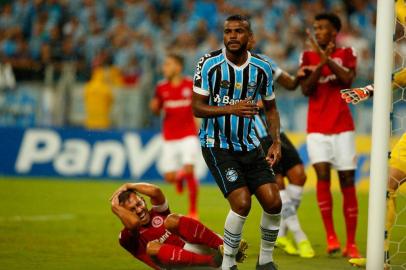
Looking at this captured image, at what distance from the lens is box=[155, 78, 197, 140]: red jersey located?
13.8 meters

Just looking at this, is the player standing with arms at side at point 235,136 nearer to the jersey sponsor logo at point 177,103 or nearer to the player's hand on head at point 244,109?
the player's hand on head at point 244,109

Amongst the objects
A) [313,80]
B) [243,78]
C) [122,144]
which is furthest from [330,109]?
[122,144]

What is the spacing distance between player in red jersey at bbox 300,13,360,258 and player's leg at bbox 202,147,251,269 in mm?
2203

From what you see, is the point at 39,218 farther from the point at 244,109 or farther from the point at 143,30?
the point at 143,30

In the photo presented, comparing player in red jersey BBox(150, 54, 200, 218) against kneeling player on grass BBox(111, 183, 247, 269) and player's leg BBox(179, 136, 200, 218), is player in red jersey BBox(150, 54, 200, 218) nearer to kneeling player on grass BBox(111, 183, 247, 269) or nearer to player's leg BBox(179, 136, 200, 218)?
player's leg BBox(179, 136, 200, 218)

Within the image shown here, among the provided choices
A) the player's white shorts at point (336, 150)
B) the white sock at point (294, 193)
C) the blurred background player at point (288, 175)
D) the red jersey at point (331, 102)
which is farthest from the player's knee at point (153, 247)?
the red jersey at point (331, 102)

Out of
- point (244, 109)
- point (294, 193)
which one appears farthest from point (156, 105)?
point (244, 109)

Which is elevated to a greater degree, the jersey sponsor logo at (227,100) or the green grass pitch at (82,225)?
the jersey sponsor logo at (227,100)

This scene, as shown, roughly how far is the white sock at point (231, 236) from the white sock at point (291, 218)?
2.07 m

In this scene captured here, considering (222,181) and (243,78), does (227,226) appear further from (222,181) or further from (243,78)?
(243,78)

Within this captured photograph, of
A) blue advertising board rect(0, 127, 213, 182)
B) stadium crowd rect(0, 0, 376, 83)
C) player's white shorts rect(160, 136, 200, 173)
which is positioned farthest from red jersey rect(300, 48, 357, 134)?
stadium crowd rect(0, 0, 376, 83)

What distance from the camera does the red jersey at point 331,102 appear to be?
9445mm

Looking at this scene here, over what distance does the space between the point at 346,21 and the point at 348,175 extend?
11916 millimetres

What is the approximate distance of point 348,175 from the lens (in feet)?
31.0
